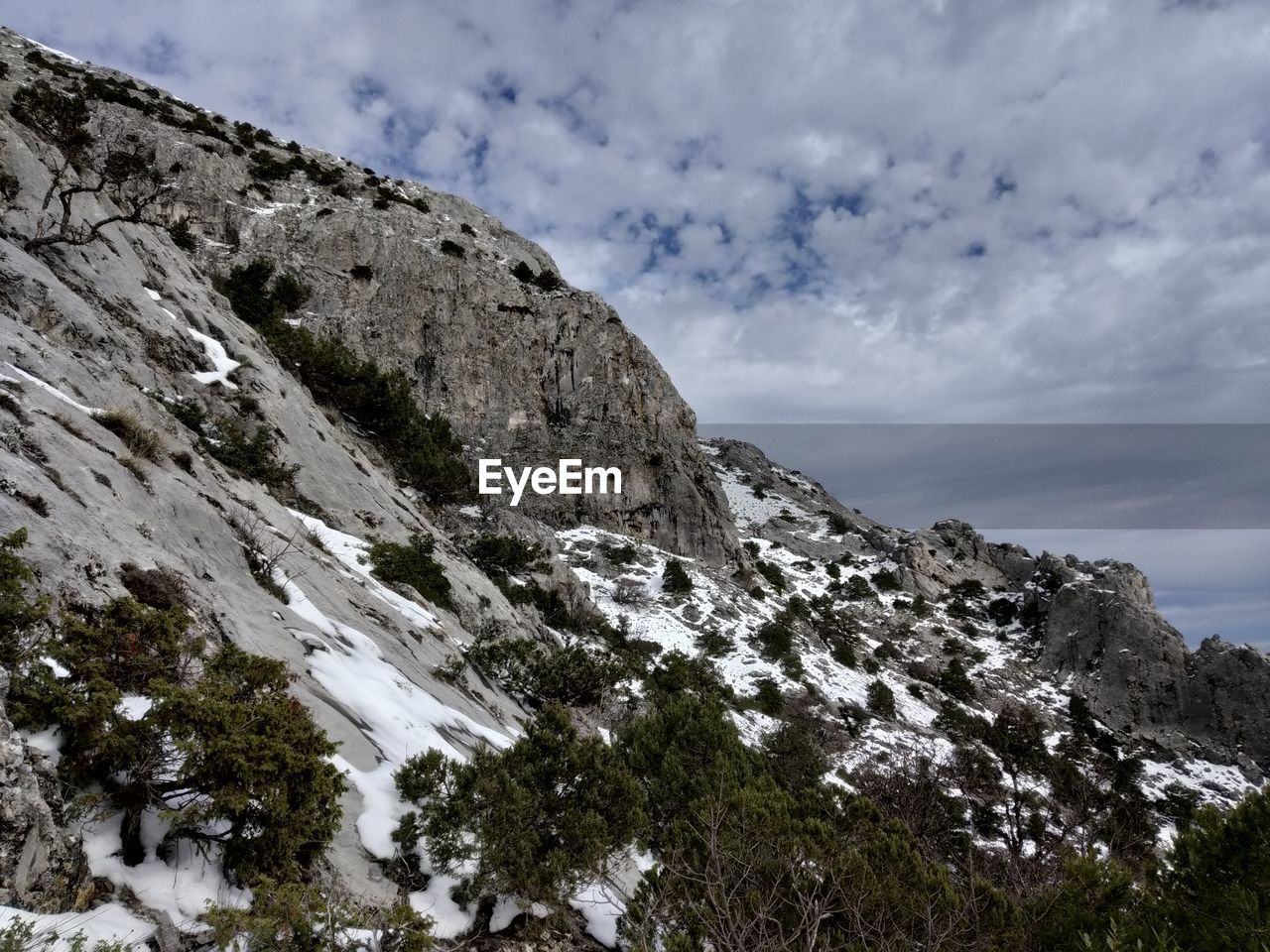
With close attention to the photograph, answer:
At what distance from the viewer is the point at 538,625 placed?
72.7ft

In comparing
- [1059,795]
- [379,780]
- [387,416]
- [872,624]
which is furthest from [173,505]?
[872,624]

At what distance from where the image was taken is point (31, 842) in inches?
130

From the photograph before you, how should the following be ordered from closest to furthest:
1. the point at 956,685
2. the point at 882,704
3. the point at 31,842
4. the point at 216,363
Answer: the point at 31,842
the point at 216,363
the point at 882,704
the point at 956,685

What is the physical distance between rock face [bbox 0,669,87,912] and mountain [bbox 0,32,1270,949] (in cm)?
2

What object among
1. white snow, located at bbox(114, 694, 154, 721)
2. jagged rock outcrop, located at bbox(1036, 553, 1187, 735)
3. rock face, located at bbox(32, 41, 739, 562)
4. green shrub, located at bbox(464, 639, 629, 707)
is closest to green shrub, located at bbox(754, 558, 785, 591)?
rock face, located at bbox(32, 41, 739, 562)

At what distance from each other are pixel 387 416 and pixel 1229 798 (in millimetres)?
53026

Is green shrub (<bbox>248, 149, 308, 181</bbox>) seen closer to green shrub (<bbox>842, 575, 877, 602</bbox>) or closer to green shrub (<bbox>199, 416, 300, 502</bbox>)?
green shrub (<bbox>199, 416, 300, 502</bbox>)

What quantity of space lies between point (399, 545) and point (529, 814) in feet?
41.6

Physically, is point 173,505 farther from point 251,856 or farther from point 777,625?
point 777,625

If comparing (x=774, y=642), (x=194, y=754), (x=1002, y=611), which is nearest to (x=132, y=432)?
(x=194, y=754)

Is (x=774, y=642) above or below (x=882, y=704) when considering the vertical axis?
above

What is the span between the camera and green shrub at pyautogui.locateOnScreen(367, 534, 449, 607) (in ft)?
50.2

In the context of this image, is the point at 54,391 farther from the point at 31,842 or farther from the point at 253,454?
the point at 31,842

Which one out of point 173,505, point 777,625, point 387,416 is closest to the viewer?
point 173,505
